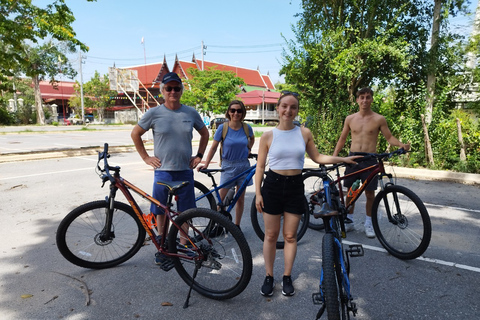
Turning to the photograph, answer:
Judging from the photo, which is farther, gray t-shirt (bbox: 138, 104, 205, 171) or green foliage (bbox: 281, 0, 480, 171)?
green foliage (bbox: 281, 0, 480, 171)

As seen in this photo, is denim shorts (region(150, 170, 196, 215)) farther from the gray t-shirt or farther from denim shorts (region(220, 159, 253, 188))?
denim shorts (region(220, 159, 253, 188))

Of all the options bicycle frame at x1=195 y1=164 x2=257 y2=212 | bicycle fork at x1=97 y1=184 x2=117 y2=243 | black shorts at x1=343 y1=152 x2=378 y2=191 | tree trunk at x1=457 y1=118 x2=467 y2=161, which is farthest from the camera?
tree trunk at x1=457 y1=118 x2=467 y2=161

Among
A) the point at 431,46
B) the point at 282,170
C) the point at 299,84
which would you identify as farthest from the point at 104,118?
the point at 282,170

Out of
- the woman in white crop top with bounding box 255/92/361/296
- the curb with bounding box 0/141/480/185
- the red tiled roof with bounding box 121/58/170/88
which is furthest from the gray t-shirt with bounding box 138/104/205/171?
the red tiled roof with bounding box 121/58/170/88

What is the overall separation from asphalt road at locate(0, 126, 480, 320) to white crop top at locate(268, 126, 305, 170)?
1304mm

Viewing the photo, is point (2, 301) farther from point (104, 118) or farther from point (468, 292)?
point (104, 118)

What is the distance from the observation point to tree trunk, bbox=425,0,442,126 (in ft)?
30.8

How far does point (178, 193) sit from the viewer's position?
3.35 meters

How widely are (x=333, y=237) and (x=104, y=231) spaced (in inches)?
94.7

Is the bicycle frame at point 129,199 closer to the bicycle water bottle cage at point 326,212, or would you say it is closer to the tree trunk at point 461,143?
the bicycle water bottle cage at point 326,212

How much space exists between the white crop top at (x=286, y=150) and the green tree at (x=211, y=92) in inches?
733

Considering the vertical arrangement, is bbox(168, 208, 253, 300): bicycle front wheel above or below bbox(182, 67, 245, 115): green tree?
below

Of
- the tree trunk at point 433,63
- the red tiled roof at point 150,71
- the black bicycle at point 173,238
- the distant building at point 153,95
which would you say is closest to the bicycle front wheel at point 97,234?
the black bicycle at point 173,238

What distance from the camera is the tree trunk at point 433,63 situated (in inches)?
369
